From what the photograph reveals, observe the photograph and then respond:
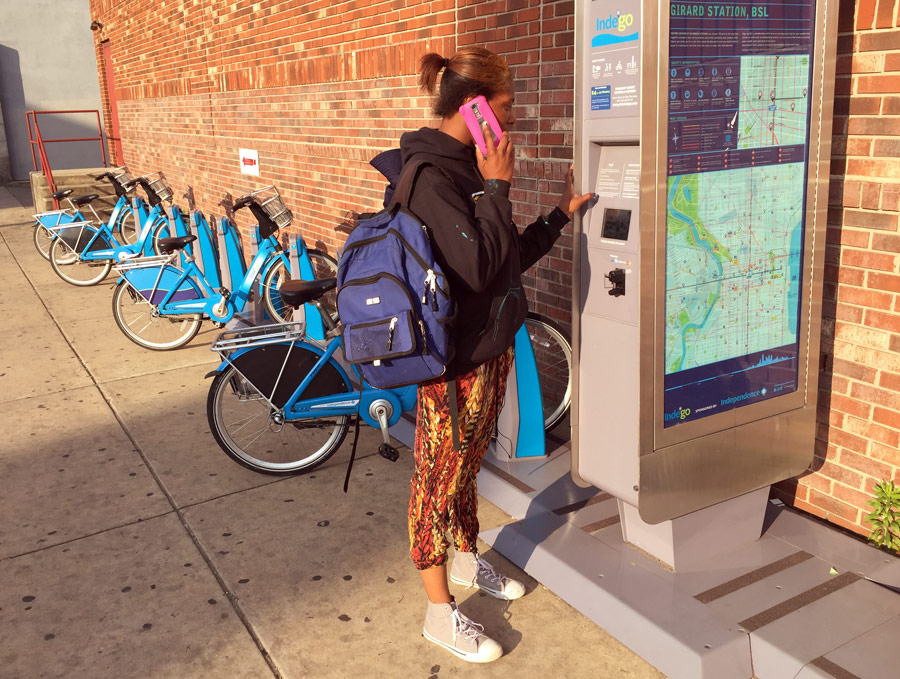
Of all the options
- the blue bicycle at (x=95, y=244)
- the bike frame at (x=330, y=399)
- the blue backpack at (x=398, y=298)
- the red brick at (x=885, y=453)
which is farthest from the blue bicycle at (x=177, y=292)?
the red brick at (x=885, y=453)

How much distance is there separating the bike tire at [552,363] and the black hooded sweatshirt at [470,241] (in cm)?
187

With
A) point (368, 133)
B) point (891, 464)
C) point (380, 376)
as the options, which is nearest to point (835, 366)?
point (891, 464)

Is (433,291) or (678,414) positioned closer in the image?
(433,291)

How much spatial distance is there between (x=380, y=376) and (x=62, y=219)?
8.79 metres

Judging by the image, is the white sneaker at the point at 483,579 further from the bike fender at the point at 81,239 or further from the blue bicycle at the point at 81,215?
the blue bicycle at the point at 81,215

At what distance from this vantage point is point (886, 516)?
10.2ft

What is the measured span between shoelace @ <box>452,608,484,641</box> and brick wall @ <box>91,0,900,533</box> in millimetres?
1629

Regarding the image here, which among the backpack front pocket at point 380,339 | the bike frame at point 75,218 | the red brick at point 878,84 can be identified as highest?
the red brick at point 878,84

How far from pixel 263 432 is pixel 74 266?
637 centimetres

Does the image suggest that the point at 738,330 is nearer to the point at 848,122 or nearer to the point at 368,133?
the point at 848,122

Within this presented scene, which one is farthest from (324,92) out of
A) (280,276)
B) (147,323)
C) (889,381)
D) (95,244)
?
(889,381)

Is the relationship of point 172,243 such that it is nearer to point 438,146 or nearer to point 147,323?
point 147,323

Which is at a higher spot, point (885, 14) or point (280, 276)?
point (885, 14)

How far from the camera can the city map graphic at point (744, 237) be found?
2.73 meters
